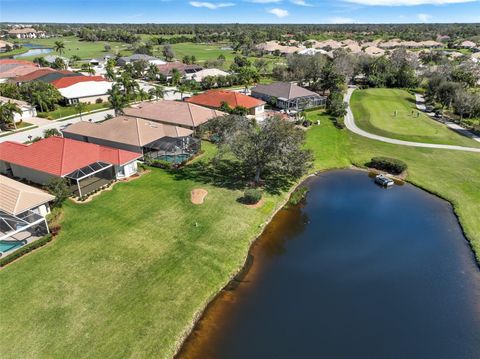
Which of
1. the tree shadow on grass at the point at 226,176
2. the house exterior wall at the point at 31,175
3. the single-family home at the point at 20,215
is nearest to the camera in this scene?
the single-family home at the point at 20,215

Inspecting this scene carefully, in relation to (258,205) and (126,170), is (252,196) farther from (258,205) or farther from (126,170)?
(126,170)

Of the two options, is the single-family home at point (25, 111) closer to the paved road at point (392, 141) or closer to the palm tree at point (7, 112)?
the palm tree at point (7, 112)

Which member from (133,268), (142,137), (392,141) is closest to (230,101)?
(142,137)

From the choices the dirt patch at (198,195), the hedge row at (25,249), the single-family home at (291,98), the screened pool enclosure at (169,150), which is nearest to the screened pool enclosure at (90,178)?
the screened pool enclosure at (169,150)

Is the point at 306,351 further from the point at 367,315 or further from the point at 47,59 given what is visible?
the point at 47,59

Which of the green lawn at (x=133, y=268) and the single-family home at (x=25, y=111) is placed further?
the single-family home at (x=25, y=111)

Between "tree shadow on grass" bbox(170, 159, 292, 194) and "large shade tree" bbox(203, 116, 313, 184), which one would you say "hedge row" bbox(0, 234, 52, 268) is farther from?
"large shade tree" bbox(203, 116, 313, 184)

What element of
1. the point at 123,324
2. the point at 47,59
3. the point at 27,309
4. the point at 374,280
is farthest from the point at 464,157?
the point at 47,59
